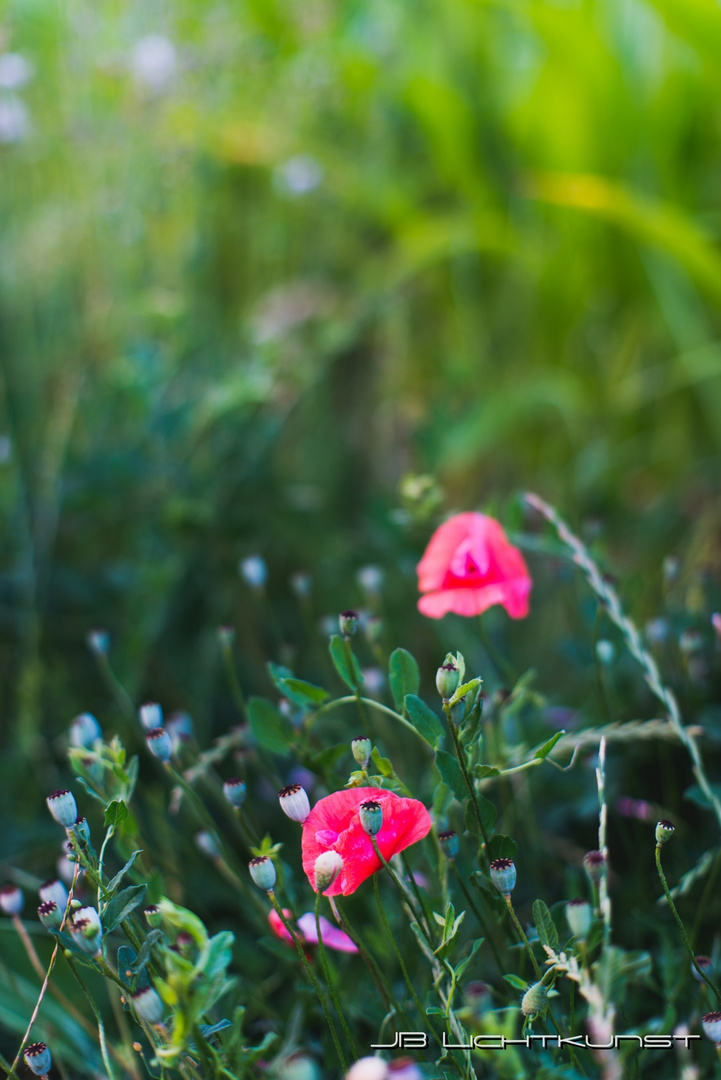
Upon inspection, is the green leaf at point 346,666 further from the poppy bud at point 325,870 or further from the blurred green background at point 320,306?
the blurred green background at point 320,306

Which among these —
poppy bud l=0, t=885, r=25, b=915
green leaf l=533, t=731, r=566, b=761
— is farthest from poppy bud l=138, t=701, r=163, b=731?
green leaf l=533, t=731, r=566, b=761

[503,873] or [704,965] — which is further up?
[503,873]

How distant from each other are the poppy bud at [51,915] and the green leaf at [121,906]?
19mm

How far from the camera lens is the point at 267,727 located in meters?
0.52

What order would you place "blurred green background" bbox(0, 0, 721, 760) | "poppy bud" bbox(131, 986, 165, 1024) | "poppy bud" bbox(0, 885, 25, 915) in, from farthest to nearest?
"blurred green background" bbox(0, 0, 721, 760)
"poppy bud" bbox(0, 885, 25, 915)
"poppy bud" bbox(131, 986, 165, 1024)

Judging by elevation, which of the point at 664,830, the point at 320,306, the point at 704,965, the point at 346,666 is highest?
the point at 320,306

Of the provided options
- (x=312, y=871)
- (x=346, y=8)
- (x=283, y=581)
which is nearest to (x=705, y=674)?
(x=312, y=871)

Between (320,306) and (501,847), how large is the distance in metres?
0.95

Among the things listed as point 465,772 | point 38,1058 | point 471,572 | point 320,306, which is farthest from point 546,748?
point 320,306

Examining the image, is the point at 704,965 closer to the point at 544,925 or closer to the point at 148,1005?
the point at 544,925

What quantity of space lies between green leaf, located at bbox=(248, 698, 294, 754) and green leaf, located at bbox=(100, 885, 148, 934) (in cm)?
12

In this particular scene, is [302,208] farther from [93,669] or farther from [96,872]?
[96,872]

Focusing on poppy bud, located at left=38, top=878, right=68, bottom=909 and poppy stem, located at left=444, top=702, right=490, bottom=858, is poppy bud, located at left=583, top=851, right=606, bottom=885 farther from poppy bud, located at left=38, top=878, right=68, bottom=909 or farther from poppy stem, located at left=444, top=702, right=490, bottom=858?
poppy bud, located at left=38, top=878, right=68, bottom=909

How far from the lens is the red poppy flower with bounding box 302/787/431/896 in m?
0.41
